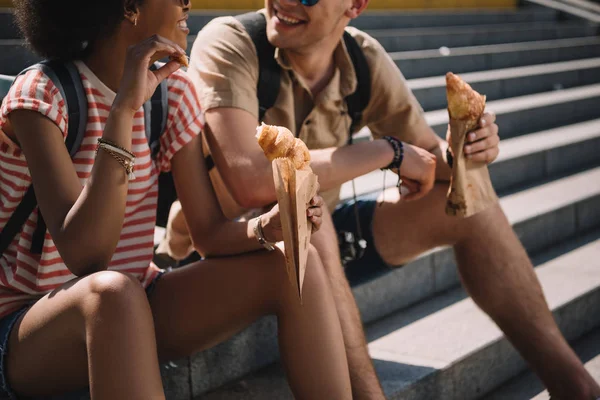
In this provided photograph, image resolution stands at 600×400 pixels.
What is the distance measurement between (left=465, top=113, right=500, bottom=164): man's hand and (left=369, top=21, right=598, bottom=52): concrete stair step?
4855mm

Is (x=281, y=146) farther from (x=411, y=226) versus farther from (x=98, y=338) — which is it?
(x=411, y=226)

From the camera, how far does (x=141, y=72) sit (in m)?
2.14

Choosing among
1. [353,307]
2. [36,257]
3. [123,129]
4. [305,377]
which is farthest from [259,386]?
[123,129]

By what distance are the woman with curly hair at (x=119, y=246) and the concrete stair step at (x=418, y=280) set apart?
1.43 ft

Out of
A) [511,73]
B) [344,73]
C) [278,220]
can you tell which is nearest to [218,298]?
[278,220]

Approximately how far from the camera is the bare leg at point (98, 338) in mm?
1897

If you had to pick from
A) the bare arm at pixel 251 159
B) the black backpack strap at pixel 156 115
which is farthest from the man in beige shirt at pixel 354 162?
the black backpack strap at pixel 156 115

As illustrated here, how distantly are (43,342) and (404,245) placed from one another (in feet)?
5.35

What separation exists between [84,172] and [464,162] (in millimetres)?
1291

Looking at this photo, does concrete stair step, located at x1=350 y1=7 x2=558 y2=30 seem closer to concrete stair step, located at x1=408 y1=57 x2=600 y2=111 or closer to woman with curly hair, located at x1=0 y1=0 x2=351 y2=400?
concrete stair step, located at x1=408 y1=57 x2=600 y2=111

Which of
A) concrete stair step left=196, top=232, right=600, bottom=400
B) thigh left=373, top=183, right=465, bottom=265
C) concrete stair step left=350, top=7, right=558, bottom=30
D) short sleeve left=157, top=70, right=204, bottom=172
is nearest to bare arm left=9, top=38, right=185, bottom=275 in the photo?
short sleeve left=157, top=70, right=204, bottom=172

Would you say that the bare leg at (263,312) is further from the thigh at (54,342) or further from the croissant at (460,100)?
the croissant at (460,100)

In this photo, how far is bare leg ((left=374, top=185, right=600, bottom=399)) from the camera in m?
3.14

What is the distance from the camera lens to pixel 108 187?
2049 millimetres
